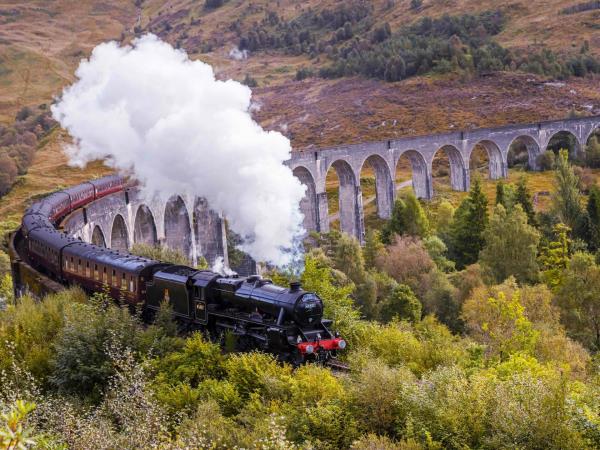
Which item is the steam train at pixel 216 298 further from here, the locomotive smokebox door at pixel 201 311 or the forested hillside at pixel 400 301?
the forested hillside at pixel 400 301


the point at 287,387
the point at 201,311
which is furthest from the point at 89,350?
the point at 287,387

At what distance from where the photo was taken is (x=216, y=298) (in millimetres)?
18234

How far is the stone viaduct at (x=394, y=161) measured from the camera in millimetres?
58156

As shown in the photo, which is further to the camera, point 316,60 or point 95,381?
point 316,60

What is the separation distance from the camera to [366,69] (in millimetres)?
119938

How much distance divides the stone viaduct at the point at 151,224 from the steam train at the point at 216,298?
11.7 meters

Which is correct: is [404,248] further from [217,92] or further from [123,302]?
[123,302]

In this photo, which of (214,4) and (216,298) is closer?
(216,298)

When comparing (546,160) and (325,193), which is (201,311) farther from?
(546,160)

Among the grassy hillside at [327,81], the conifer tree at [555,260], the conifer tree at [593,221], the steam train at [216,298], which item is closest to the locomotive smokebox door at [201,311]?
the steam train at [216,298]

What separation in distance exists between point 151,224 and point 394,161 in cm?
3015

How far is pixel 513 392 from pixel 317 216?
1823 inches

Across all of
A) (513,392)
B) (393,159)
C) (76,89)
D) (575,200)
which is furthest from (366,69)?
(513,392)

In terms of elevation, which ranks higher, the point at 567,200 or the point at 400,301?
the point at 567,200
